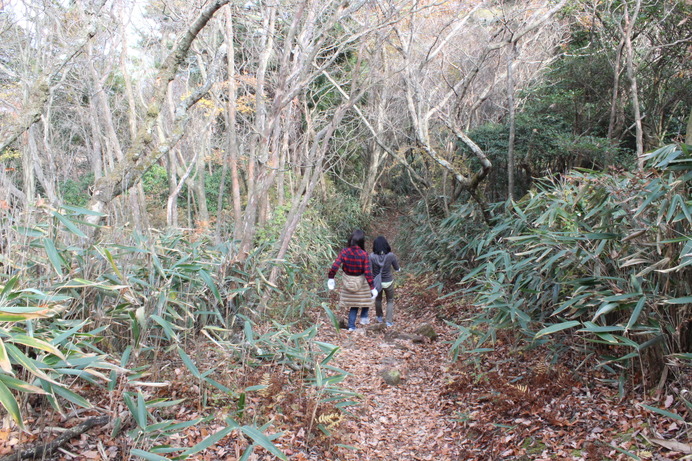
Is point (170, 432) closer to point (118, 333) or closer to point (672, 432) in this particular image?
point (118, 333)

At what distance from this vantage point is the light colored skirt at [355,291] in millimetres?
6457

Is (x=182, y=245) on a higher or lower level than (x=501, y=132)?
lower

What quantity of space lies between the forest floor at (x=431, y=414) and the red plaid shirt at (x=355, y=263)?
129 centimetres

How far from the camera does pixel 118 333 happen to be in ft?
12.9

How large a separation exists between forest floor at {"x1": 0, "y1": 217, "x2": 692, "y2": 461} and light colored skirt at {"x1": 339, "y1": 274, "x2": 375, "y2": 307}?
117 cm

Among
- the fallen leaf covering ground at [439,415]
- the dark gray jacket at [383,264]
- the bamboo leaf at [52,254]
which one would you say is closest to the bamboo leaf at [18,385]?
the fallen leaf covering ground at [439,415]

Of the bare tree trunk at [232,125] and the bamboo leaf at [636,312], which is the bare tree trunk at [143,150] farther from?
the bamboo leaf at [636,312]

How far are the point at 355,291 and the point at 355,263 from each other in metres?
0.43

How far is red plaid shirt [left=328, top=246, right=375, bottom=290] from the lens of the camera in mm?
6348

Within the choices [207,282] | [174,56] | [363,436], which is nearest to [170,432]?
[207,282]

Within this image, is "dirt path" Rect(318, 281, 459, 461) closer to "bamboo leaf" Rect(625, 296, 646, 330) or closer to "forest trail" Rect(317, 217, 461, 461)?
"forest trail" Rect(317, 217, 461, 461)

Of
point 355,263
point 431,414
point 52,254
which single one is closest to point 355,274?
point 355,263

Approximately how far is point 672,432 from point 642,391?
1.80 ft

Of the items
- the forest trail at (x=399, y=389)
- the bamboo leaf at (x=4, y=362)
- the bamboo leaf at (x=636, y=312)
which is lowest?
the forest trail at (x=399, y=389)
